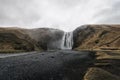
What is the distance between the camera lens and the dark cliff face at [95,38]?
113 metres

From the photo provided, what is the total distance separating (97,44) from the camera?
117188 mm

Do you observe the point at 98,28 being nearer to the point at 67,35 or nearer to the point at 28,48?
the point at 67,35

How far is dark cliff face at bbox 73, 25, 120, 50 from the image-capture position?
113300 mm

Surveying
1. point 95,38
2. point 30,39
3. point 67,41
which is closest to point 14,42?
point 30,39

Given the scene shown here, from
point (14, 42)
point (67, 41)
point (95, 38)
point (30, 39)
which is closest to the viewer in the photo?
point (14, 42)

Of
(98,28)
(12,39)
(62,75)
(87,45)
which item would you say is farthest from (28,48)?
(62,75)

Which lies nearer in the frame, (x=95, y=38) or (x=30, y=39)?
(x=95, y=38)

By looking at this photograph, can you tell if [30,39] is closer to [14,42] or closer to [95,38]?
[14,42]

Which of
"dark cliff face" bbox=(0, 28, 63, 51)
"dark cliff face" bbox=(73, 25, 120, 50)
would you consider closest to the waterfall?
"dark cliff face" bbox=(73, 25, 120, 50)

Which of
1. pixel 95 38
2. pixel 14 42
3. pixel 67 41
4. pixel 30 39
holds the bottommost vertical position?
pixel 14 42

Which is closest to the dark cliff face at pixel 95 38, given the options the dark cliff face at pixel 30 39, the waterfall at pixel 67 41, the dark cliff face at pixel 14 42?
the waterfall at pixel 67 41

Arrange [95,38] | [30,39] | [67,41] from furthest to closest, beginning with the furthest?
[30,39] < [67,41] < [95,38]

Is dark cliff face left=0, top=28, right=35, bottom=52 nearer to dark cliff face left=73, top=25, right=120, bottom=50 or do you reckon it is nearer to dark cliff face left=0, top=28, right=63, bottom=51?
dark cliff face left=0, top=28, right=63, bottom=51

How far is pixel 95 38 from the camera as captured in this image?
12444cm
